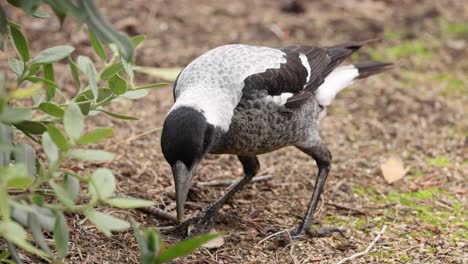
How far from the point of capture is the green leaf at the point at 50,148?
2.36 m

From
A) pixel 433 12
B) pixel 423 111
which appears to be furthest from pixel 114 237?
pixel 433 12

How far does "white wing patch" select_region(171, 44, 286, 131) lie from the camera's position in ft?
11.2

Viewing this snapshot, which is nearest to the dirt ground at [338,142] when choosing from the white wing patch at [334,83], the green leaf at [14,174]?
the white wing patch at [334,83]

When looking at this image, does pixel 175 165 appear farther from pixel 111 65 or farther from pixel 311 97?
pixel 311 97

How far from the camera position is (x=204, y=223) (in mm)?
3871

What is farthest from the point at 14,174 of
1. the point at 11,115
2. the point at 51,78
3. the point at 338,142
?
the point at 338,142

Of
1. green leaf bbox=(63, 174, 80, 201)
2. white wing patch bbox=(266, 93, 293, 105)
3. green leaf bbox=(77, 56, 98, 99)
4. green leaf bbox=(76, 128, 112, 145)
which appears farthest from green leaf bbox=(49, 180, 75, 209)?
white wing patch bbox=(266, 93, 293, 105)

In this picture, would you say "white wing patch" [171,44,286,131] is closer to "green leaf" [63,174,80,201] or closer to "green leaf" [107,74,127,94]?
"green leaf" [107,74,127,94]

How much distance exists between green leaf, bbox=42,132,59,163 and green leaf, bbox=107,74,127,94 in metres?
0.74

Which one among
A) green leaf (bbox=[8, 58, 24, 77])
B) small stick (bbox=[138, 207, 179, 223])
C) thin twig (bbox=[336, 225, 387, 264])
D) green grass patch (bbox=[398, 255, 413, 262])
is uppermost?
green leaf (bbox=[8, 58, 24, 77])

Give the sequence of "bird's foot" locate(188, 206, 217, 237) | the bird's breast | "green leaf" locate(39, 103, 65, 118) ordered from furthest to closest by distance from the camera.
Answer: "bird's foot" locate(188, 206, 217, 237) → the bird's breast → "green leaf" locate(39, 103, 65, 118)

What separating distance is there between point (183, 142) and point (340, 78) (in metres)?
1.99

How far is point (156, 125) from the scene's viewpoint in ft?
17.0

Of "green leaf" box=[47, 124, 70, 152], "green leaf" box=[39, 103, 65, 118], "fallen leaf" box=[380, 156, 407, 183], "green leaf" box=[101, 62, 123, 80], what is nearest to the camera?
"green leaf" box=[47, 124, 70, 152]
